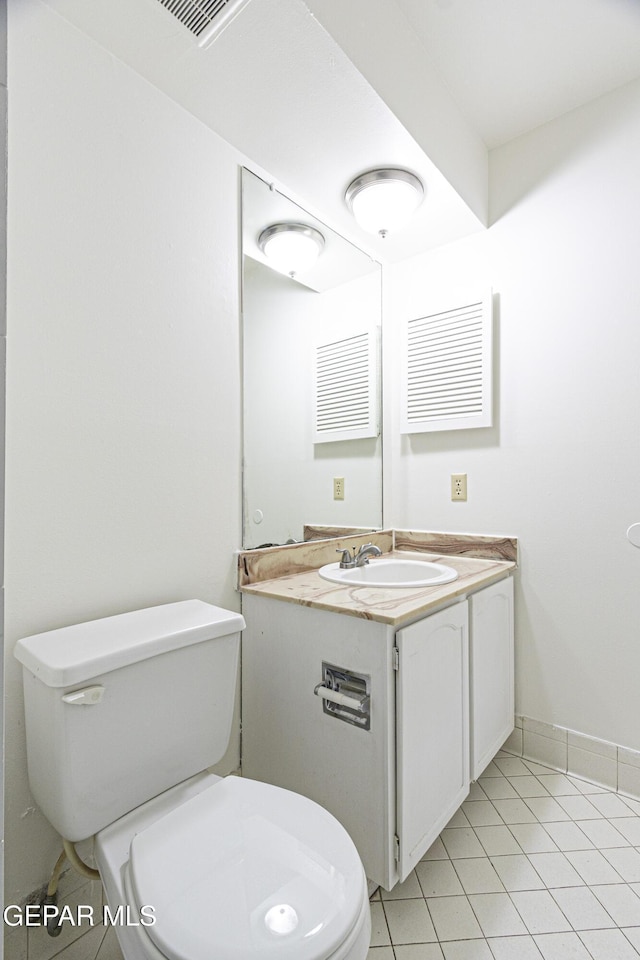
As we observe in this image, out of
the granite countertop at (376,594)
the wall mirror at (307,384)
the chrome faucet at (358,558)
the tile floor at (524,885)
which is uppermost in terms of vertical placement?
the wall mirror at (307,384)

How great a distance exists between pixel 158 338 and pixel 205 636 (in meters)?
0.82

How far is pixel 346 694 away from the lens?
123 cm

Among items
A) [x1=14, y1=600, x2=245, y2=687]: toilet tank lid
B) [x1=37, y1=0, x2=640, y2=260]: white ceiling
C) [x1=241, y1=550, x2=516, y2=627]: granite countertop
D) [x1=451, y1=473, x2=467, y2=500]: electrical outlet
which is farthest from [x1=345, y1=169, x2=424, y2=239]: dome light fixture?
[x1=14, y1=600, x2=245, y2=687]: toilet tank lid

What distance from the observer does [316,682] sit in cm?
130

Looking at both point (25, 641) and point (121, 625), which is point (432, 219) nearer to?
point (121, 625)

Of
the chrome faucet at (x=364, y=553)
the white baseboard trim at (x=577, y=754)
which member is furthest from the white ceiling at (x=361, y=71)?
the white baseboard trim at (x=577, y=754)

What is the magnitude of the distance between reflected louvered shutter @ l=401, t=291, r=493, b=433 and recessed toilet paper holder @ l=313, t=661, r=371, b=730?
1.16 m

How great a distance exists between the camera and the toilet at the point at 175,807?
725 millimetres

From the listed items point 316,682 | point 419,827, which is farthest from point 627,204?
point 419,827

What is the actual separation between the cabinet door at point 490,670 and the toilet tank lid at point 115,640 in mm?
815

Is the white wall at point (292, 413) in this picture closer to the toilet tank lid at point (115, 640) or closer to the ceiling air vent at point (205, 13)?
the toilet tank lid at point (115, 640)

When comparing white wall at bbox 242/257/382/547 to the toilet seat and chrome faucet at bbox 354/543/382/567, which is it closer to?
chrome faucet at bbox 354/543/382/567

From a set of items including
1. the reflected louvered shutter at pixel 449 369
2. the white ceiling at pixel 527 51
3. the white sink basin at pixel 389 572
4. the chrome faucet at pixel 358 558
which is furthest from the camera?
the reflected louvered shutter at pixel 449 369

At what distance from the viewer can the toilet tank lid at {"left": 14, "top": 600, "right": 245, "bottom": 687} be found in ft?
2.97
